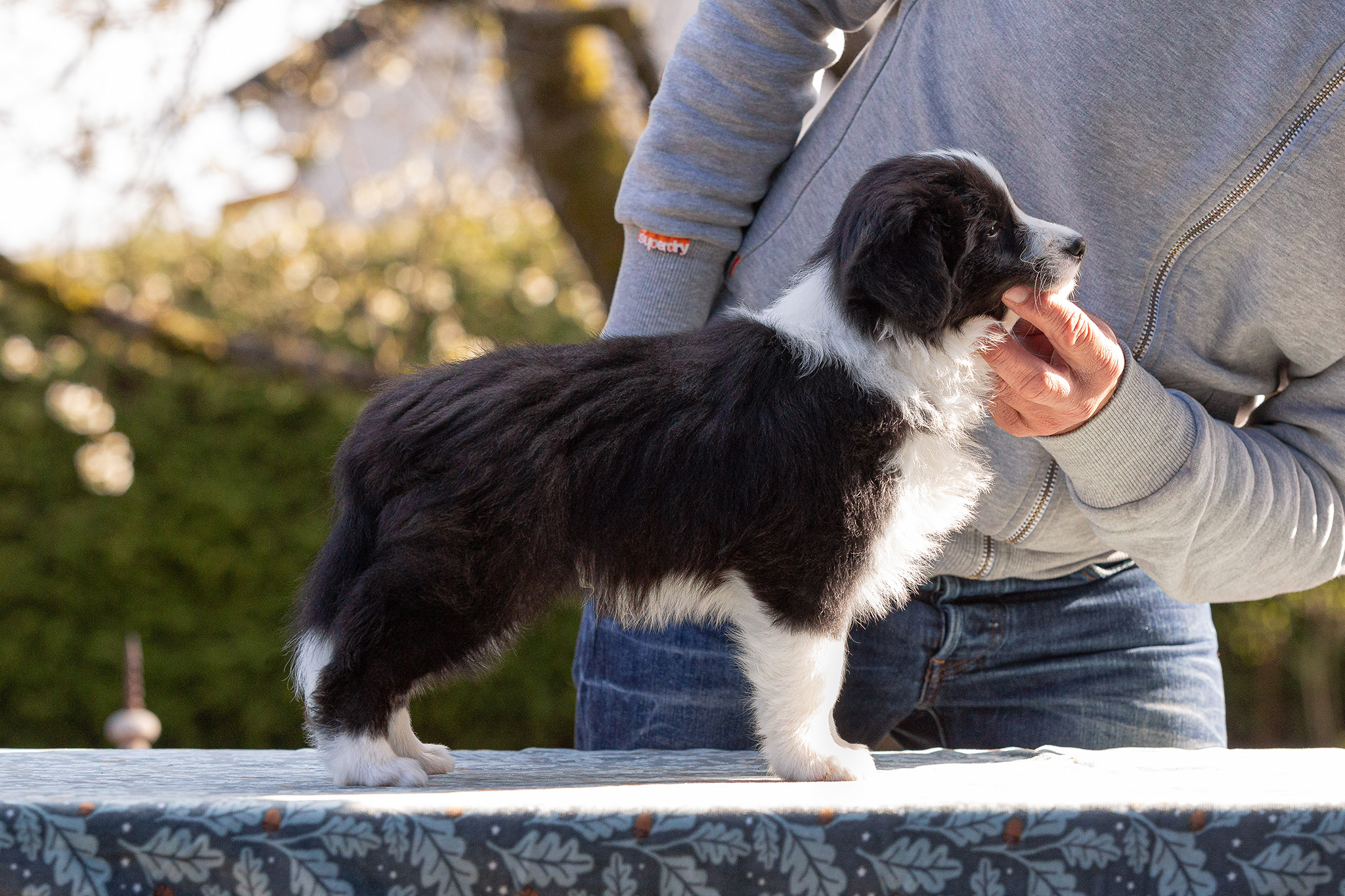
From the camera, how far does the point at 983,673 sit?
285cm

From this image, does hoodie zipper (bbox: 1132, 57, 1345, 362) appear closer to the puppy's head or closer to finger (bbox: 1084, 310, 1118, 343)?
finger (bbox: 1084, 310, 1118, 343)

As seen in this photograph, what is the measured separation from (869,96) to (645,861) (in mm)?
1786

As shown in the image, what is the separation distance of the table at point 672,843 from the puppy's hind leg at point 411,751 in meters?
0.47

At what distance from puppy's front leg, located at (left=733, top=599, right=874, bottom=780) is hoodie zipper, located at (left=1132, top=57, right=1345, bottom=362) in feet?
3.25

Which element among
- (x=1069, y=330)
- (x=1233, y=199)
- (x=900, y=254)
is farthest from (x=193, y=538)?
(x=1233, y=199)

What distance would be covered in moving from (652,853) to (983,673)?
57.1 inches

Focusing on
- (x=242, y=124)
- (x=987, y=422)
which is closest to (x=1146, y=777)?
(x=987, y=422)

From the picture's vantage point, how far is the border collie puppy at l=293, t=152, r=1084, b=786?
2.06 m

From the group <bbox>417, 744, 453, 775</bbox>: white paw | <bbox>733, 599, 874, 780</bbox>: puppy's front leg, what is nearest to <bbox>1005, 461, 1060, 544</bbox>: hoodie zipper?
<bbox>733, 599, 874, 780</bbox>: puppy's front leg

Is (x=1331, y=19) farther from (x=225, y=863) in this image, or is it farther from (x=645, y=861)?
(x=225, y=863)

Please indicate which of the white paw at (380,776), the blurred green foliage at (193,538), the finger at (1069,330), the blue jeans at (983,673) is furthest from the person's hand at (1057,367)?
the blurred green foliage at (193,538)

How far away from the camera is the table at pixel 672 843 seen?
5.27 ft

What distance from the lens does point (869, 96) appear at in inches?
104

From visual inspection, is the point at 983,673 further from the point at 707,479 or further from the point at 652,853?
the point at 652,853
